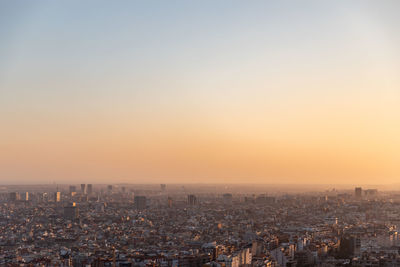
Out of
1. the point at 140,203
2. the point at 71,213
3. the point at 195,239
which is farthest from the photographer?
the point at 140,203

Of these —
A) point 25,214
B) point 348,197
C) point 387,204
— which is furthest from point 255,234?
point 348,197

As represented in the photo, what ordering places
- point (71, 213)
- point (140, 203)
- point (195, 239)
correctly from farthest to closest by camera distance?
point (140, 203) → point (71, 213) → point (195, 239)

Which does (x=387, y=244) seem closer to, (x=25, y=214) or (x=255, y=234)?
(x=255, y=234)

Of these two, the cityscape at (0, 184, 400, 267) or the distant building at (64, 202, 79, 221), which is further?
the distant building at (64, 202, 79, 221)

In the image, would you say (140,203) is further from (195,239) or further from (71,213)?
(195,239)

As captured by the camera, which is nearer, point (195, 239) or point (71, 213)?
point (195, 239)

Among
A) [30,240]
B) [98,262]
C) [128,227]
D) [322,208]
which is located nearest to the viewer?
[98,262]

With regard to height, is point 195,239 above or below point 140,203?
below

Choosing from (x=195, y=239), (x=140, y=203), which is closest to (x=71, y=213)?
(x=140, y=203)

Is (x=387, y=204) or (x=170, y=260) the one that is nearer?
(x=170, y=260)

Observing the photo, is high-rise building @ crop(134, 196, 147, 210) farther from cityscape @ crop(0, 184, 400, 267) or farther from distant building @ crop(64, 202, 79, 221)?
distant building @ crop(64, 202, 79, 221)

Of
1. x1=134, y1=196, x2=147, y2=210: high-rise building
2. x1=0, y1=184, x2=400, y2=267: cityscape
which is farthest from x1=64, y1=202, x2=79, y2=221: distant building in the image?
x1=134, y1=196, x2=147, y2=210: high-rise building
